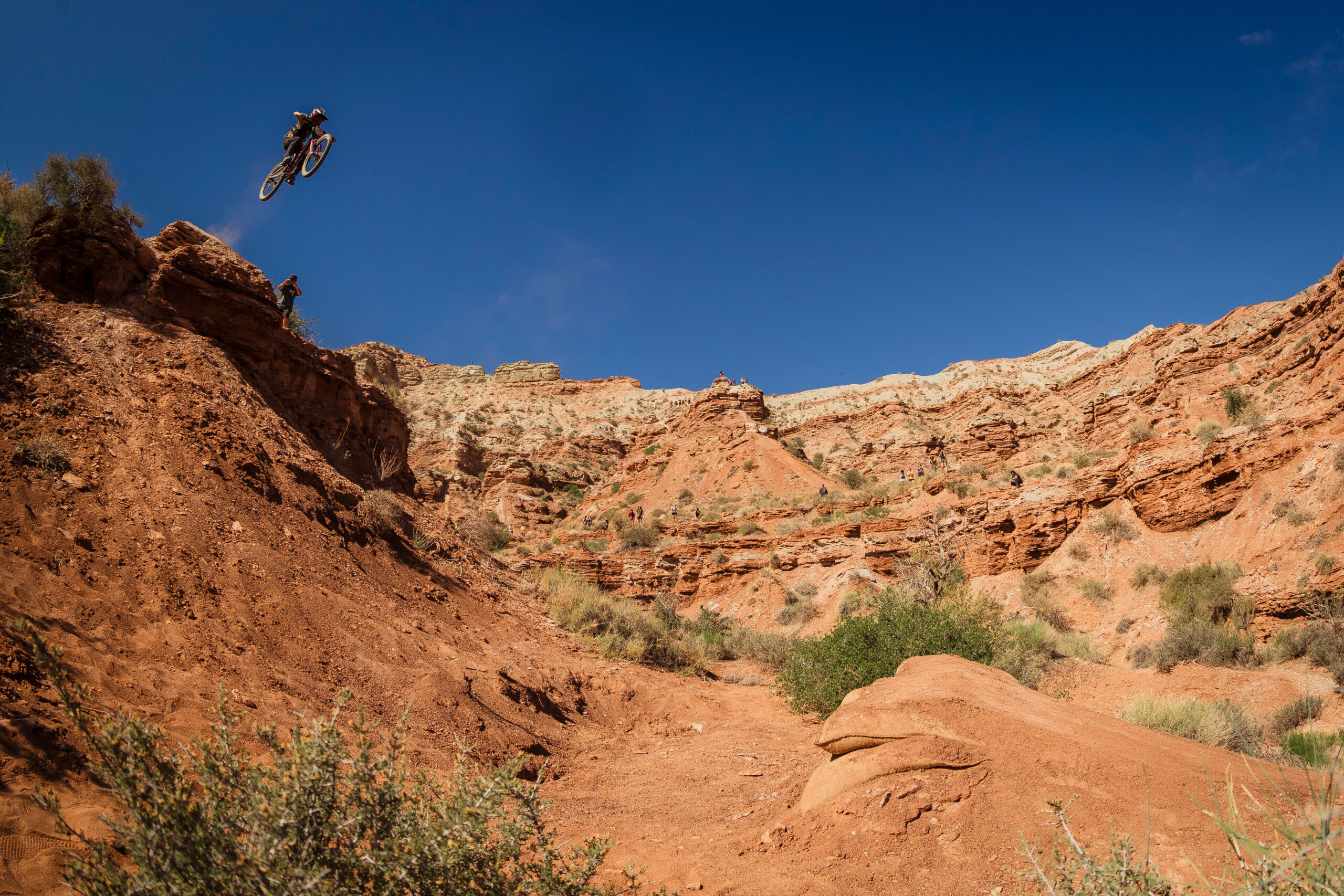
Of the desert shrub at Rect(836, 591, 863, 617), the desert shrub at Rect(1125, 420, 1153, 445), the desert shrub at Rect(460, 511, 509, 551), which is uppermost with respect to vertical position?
the desert shrub at Rect(1125, 420, 1153, 445)

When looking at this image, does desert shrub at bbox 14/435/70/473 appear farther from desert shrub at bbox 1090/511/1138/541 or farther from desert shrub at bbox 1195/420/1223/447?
desert shrub at bbox 1195/420/1223/447

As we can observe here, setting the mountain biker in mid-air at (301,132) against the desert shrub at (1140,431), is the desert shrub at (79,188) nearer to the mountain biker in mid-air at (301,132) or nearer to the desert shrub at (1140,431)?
the mountain biker in mid-air at (301,132)

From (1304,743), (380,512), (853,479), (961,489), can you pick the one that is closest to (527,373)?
(853,479)

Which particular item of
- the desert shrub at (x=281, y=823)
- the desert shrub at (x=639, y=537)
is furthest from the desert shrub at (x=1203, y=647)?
the desert shrub at (x=639, y=537)

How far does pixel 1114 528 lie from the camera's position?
53.7ft

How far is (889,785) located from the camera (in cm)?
439

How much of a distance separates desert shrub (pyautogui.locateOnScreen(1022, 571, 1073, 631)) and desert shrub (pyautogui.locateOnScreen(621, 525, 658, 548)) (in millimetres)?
13557

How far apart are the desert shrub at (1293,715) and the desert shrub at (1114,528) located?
26.8 ft

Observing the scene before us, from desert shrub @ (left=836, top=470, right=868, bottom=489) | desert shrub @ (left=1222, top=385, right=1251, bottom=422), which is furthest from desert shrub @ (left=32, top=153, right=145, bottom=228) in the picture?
desert shrub @ (left=836, top=470, right=868, bottom=489)

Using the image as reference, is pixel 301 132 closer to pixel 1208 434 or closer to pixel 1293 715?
pixel 1293 715

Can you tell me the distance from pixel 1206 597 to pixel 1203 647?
1767 millimetres

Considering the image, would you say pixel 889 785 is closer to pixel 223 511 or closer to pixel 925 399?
pixel 223 511

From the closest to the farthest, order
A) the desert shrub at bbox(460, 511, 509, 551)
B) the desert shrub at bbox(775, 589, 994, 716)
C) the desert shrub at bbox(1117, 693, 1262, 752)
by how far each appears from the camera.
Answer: the desert shrub at bbox(1117, 693, 1262, 752)
the desert shrub at bbox(775, 589, 994, 716)
the desert shrub at bbox(460, 511, 509, 551)

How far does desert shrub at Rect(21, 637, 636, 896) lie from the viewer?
78.4 inches
